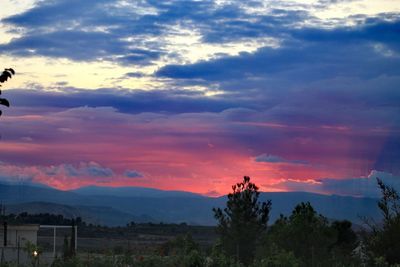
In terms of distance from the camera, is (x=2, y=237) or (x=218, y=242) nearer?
(x=218, y=242)

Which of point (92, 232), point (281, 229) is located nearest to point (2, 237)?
point (281, 229)

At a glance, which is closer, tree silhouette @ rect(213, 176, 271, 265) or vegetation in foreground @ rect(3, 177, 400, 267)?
vegetation in foreground @ rect(3, 177, 400, 267)

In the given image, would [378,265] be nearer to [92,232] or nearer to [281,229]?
[281,229]

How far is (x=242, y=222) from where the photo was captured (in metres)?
37.8

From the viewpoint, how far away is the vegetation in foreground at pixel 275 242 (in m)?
29.9

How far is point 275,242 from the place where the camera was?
36.1 metres

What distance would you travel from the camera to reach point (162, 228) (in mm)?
133125

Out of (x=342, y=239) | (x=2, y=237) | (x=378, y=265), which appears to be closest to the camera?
(x=378, y=265)

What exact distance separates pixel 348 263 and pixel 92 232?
88.3 m

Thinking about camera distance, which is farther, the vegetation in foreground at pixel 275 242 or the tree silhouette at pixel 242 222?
the tree silhouette at pixel 242 222

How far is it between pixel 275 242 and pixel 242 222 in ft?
→ 7.65

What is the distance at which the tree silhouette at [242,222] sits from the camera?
124 ft

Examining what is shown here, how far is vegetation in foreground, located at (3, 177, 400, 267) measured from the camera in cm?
2991

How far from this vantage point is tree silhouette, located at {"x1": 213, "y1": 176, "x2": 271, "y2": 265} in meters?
37.7
